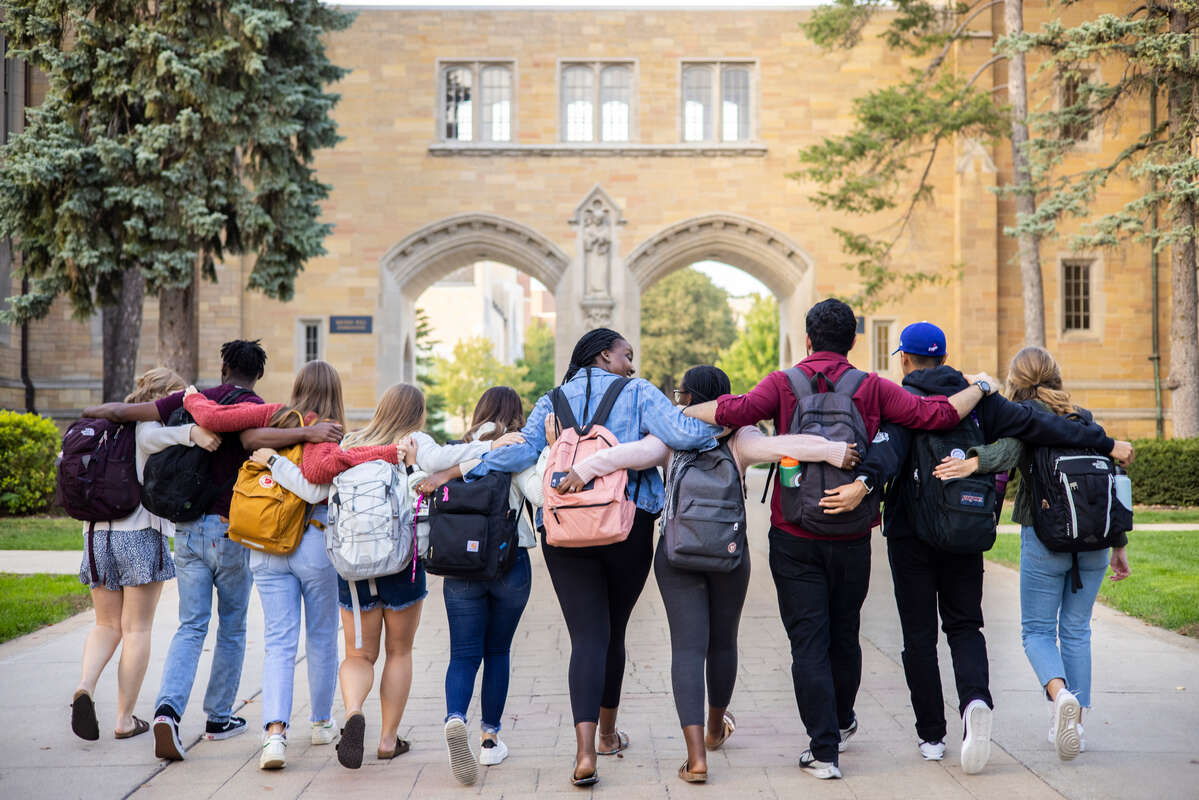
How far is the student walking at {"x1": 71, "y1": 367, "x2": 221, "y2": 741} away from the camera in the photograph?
5648 millimetres

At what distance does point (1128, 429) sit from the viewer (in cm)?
2353

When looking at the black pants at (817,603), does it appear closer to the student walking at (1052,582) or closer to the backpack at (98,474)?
the student walking at (1052,582)

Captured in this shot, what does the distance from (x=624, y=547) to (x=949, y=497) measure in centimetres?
145

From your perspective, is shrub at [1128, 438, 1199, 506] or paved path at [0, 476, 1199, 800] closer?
paved path at [0, 476, 1199, 800]

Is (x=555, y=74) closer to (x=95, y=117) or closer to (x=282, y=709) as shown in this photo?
(x=95, y=117)

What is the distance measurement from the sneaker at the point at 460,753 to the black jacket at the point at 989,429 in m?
2.12

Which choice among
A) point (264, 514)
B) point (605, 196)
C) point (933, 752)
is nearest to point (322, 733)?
point (264, 514)

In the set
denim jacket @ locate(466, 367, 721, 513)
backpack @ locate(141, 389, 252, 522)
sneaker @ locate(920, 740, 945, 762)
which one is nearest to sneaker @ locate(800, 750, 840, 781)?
sneaker @ locate(920, 740, 945, 762)

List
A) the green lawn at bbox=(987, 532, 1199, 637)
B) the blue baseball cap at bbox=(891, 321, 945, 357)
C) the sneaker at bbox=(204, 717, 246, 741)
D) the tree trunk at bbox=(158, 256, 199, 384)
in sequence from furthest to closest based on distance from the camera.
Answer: the tree trunk at bbox=(158, 256, 199, 384) → the green lawn at bbox=(987, 532, 1199, 637) → the sneaker at bbox=(204, 717, 246, 741) → the blue baseball cap at bbox=(891, 321, 945, 357)

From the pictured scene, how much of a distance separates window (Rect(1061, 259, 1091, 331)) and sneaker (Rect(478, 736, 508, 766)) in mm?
21536

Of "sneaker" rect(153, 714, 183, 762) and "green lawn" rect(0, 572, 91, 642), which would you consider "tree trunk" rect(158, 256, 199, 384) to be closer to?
"green lawn" rect(0, 572, 91, 642)

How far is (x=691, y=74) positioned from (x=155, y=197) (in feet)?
39.9

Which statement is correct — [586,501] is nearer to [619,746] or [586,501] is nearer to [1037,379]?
[619,746]

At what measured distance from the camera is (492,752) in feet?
17.1
